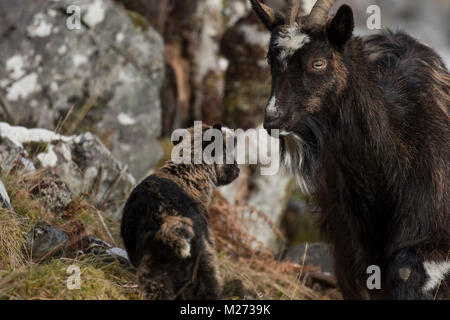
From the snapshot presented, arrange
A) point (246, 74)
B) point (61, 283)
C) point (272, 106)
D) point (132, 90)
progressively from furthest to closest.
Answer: point (246, 74) < point (132, 90) < point (272, 106) < point (61, 283)

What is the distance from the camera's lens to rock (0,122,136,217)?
723cm

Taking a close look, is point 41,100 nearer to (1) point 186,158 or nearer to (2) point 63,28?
(2) point 63,28

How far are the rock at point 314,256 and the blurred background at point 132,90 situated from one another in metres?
0.01

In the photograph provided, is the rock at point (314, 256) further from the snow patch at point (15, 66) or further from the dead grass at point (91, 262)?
the snow patch at point (15, 66)

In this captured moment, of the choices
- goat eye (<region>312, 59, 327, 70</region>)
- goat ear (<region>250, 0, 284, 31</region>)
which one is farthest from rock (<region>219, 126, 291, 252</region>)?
goat eye (<region>312, 59, 327, 70</region>)

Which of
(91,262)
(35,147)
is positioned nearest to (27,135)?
(35,147)

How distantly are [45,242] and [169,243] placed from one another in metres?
1.44

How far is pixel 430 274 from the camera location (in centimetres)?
528

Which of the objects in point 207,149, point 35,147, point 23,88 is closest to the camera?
point 207,149

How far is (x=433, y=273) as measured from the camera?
5.29 m

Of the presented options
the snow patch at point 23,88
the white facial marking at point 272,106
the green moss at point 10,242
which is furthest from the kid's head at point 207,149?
the snow patch at point 23,88

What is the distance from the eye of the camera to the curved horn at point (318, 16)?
17.4 ft

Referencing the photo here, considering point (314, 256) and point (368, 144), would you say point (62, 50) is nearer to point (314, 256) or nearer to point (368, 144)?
point (314, 256)

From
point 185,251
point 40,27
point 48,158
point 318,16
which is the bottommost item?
point 185,251
